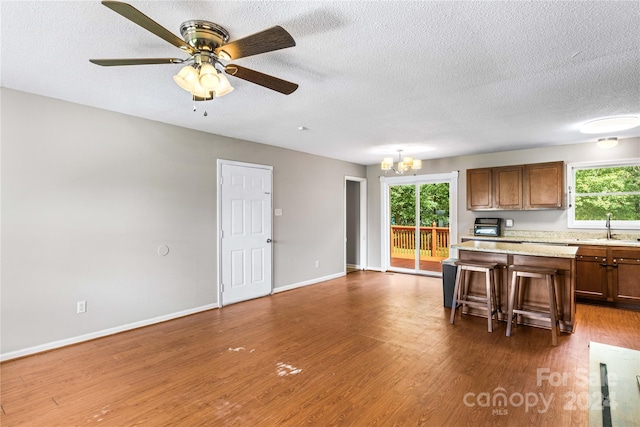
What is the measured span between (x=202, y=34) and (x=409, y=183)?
18.5 ft

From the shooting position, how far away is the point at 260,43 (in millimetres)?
1687

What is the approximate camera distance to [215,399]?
7.55 ft

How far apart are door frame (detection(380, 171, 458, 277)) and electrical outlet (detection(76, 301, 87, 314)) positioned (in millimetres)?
5428

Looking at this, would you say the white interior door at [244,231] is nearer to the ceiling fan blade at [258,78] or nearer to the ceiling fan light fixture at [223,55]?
the ceiling fan blade at [258,78]

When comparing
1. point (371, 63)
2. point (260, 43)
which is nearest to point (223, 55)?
point (260, 43)

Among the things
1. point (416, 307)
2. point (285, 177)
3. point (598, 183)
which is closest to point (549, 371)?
point (416, 307)

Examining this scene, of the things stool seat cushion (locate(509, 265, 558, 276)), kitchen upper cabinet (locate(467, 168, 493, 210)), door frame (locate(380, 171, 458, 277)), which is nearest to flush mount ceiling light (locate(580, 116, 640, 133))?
kitchen upper cabinet (locate(467, 168, 493, 210))

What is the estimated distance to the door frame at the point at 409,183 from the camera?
618 cm

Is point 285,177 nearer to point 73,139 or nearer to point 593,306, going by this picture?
point 73,139

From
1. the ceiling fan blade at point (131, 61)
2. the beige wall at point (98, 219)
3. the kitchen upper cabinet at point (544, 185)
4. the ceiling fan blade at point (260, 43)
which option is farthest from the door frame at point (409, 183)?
the ceiling fan blade at point (131, 61)

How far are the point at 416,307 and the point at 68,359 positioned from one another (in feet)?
13.2

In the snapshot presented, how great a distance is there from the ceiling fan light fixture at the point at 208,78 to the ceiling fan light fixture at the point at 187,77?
0.11 feet

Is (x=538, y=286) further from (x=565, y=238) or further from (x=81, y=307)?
(x=81, y=307)

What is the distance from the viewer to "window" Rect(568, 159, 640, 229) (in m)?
4.76
